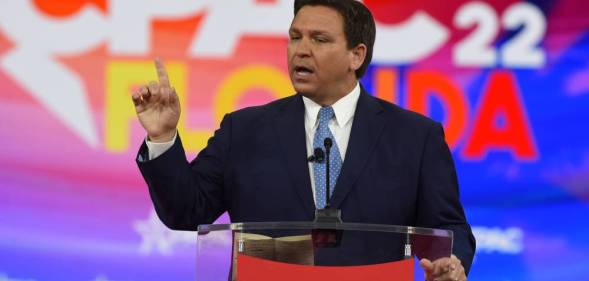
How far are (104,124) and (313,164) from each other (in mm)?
1768

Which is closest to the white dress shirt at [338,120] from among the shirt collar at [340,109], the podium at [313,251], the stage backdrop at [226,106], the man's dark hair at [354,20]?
the shirt collar at [340,109]

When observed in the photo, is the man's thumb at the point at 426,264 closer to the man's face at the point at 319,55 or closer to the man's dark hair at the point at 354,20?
the man's face at the point at 319,55

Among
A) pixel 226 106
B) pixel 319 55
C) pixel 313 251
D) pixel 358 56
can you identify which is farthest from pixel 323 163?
pixel 226 106

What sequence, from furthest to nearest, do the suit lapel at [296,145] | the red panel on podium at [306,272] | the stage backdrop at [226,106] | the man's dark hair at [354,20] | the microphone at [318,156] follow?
the stage backdrop at [226,106]
the man's dark hair at [354,20]
the suit lapel at [296,145]
the microphone at [318,156]
the red panel on podium at [306,272]

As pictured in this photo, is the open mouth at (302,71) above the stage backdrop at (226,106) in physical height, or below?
below

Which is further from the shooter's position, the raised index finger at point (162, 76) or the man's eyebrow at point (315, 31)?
the man's eyebrow at point (315, 31)

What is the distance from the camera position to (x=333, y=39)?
2.71 meters

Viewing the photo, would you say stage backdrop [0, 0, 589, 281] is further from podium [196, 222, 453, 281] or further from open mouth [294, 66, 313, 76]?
podium [196, 222, 453, 281]

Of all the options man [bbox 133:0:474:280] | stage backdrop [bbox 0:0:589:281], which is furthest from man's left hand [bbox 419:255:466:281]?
stage backdrop [bbox 0:0:589:281]

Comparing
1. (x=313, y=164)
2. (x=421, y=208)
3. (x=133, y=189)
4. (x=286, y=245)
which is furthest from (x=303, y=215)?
(x=133, y=189)

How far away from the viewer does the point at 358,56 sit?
2.83 metres

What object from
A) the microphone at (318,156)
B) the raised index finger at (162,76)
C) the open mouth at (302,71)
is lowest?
the microphone at (318,156)

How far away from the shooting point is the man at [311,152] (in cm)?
239

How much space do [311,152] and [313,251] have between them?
632mm
